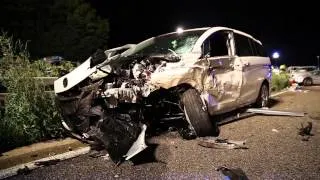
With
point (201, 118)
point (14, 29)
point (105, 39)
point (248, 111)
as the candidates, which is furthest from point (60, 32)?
point (201, 118)

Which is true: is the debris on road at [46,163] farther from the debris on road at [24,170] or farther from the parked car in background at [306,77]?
the parked car in background at [306,77]

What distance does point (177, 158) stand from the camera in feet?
16.8

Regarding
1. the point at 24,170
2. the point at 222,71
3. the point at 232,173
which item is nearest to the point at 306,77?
the point at 222,71

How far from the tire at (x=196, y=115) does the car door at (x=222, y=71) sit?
47 cm

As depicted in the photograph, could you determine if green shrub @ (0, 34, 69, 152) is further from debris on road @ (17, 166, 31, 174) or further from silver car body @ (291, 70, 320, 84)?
silver car body @ (291, 70, 320, 84)

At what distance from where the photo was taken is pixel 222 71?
6.84m

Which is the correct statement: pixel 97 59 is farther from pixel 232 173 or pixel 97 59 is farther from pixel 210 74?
pixel 232 173

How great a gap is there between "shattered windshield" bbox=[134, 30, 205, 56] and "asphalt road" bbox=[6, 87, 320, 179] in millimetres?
1380

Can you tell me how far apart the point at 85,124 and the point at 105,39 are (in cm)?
3851

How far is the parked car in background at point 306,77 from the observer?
2505cm

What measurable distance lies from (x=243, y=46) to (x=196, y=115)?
281cm

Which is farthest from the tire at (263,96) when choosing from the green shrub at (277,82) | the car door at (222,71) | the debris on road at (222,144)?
the green shrub at (277,82)

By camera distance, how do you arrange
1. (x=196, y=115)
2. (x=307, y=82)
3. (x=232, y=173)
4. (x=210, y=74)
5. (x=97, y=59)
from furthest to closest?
(x=307, y=82) < (x=210, y=74) < (x=196, y=115) < (x=97, y=59) < (x=232, y=173)

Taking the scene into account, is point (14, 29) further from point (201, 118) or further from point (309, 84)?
point (201, 118)
